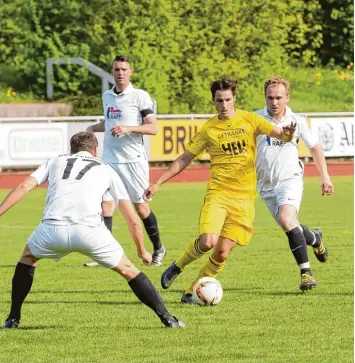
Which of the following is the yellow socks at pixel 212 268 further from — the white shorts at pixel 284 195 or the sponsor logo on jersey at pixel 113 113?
the sponsor logo on jersey at pixel 113 113

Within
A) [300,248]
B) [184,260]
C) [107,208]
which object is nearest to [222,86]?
[184,260]

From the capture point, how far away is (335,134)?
30.1m

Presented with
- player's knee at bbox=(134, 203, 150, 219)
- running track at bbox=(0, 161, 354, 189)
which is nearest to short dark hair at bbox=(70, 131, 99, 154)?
player's knee at bbox=(134, 203, 150, 219)

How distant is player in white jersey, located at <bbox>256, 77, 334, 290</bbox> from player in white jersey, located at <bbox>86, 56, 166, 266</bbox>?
1780 millimetres

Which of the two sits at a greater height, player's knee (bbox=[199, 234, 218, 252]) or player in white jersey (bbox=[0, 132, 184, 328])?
player in white jersey (bbox=[0, 132, 184, 328])

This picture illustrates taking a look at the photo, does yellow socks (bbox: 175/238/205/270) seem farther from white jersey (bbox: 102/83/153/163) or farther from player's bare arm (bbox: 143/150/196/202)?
white jersey (bbox: 102/83/153/163)

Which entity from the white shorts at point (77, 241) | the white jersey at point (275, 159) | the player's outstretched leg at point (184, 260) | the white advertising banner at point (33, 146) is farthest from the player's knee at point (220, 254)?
the white advertising banner at point (33, 146)

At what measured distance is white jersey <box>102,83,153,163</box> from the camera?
13.5 metres

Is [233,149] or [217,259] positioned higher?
[233,149]

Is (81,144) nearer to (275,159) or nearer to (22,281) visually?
(22,281)

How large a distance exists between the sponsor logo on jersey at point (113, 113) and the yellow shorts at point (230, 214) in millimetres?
2810

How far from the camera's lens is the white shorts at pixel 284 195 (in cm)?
1174

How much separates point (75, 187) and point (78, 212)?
187mm

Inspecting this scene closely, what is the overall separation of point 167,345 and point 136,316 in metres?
1.45
